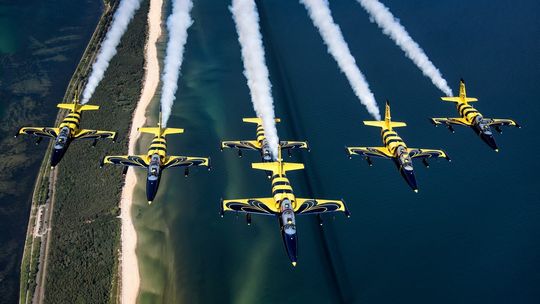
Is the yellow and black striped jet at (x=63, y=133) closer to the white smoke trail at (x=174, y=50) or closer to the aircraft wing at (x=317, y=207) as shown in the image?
the white smoke trail at (x=174, y=50)

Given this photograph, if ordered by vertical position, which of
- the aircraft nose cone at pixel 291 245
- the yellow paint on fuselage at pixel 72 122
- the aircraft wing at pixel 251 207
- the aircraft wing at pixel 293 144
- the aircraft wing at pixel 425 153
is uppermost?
the yellow paint on fuselage at pixel 72 122

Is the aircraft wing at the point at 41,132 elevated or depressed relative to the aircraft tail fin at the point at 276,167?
elevated

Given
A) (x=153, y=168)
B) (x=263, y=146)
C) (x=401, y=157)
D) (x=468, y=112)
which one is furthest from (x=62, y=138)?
(x=468, y=112)

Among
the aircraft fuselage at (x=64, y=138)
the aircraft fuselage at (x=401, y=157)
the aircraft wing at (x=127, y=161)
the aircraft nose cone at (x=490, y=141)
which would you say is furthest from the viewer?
the aircraft nose cone at (x=490, y=141)

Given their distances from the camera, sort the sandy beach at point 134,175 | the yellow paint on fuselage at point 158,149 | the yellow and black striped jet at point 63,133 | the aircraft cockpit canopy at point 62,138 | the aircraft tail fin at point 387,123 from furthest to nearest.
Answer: the aircraft tail fin at point 387,123
the aircraft cockpit canopy at point 62,138
the yellow and black striped jet at point 63,133
the yellow paint on fuselage at point 158,149
the sandy beach at point 134,175

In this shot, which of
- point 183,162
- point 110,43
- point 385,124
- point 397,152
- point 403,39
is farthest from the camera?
point 110,43

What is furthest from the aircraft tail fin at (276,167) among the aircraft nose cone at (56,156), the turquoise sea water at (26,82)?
the turquoise sea water at (26,82)

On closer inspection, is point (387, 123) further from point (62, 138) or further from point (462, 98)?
point (62, 138)
